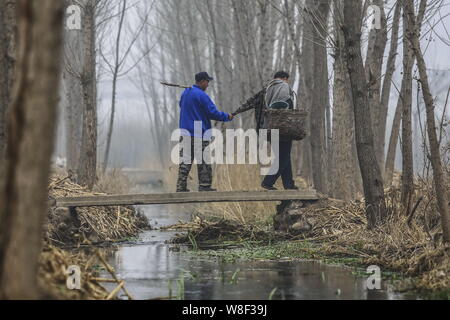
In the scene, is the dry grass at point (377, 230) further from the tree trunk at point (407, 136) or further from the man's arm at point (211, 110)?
the man's arm at point (211, 110)

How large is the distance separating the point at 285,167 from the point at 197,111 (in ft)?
5.22

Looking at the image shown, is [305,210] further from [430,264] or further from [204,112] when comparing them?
[430,264]

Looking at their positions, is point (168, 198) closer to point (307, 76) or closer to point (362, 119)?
point (362, 119)

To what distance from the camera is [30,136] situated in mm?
4953

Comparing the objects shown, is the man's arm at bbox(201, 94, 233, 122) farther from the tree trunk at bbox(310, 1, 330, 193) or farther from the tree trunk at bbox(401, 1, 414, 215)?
the tree trunk at bbox(401, 1, 414, 215)

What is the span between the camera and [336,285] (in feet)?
26.9

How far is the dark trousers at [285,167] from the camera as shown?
13.1m

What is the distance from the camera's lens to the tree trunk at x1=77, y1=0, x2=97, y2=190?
15328 mm

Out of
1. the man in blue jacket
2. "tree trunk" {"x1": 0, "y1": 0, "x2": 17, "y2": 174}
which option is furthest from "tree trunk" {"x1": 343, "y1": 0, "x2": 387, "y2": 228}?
"tree trunk" {"x1": 0, "y1": 0, "x2": 17, "y2": 174}

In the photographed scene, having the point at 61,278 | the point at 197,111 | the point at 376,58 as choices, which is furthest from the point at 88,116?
the point at 61,278

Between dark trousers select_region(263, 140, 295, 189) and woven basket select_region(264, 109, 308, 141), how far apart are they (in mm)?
486

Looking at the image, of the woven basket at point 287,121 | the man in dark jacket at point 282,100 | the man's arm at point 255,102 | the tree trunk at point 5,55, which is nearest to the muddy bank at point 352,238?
the man in dark jacket at point 282,100
